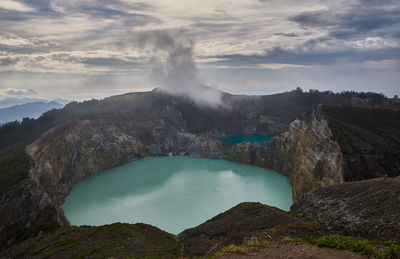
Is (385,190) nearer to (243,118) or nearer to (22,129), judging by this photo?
(22,129)

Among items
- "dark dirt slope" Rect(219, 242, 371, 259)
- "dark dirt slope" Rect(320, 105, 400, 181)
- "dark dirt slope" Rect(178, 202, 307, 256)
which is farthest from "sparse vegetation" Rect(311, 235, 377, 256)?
"dark dirt slope" Rect(320, 105, 400, 181)

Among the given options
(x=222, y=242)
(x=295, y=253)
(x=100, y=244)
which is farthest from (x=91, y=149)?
(x=295, y=253)

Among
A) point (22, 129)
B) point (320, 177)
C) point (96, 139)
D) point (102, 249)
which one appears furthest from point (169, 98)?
point (102, 249)

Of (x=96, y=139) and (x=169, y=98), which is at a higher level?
(x=169, y=98)

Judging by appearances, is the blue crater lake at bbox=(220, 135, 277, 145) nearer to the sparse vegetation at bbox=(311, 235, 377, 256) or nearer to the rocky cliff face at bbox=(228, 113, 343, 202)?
the rocky cliff face at bbox=(228, 113, 343, 202)

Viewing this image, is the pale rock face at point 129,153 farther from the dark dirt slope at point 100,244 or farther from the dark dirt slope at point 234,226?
the dark dirt slope at point 234,226

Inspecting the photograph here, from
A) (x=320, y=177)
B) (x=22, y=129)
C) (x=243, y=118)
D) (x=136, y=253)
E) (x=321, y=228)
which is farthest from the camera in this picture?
(x=243, y=118)

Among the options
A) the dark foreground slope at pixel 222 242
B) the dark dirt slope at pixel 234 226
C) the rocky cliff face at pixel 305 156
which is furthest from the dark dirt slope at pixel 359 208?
the rocky cliff face at pixel 305 156
